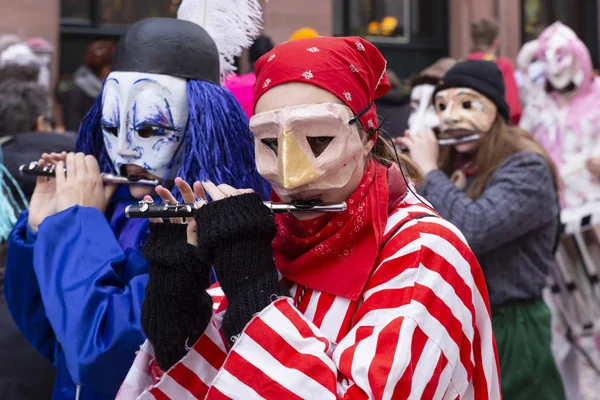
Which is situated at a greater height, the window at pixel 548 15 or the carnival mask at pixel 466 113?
the window at pixel 548 15

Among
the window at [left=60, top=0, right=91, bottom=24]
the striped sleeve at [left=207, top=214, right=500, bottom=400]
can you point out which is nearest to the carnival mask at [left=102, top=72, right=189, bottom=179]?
the striped sleeve at [left=207, top=214, right=500, bottom=400]

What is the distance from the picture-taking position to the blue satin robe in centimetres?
222

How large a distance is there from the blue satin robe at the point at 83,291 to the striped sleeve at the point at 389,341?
58cm

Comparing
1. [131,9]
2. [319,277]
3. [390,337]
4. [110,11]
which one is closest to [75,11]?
[110,11]

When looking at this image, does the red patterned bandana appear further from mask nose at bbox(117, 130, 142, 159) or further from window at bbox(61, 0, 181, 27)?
window at bbox(61, 0, 181, 27)

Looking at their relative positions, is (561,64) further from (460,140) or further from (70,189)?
(70,189)

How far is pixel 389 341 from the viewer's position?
1681 millimetres

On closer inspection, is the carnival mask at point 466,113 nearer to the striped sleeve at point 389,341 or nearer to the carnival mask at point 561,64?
the striped sleeve at point 389,341

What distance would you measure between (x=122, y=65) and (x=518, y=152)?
1.73m

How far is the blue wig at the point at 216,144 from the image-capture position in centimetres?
240

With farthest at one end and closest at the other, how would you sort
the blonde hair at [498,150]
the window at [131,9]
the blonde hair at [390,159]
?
the window at [131,9] < the blonde hair at [498,150] < the blonde hair at [390,159]

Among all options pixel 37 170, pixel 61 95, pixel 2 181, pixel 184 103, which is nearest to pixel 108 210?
pixel 37 170

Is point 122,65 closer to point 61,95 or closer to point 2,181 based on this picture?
point 2,181

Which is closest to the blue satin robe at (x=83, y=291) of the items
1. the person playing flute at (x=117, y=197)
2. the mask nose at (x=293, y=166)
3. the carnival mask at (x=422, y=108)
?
the person playing flute at (x=117, y=197)
